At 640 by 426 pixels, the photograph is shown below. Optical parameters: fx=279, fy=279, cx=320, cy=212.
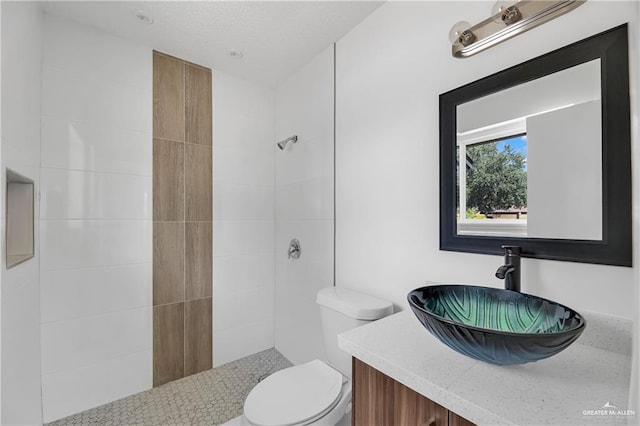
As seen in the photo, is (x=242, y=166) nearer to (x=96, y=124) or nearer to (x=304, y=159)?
(x=304, y=159)

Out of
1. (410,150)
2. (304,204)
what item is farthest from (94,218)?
(410,150)

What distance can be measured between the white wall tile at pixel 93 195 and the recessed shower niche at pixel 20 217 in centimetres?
29

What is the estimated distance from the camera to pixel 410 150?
1326mm

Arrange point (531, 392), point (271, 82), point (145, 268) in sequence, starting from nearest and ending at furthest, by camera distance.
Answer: point (531, 392)
point (145, 268)
point (271, 82)

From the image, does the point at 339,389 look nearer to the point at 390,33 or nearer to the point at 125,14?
the point at 390,33

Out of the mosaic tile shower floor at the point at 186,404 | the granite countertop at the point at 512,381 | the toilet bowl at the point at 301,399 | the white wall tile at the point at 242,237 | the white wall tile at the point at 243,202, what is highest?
the white wall tile at the point at 243,202

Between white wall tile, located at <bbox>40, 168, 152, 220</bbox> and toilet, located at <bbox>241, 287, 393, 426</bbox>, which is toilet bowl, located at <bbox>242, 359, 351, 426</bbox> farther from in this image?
white wall tile, located at <bbox>40, 168, 152, 220</bbox>

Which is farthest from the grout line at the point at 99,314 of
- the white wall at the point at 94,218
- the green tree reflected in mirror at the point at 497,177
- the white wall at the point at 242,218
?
the green tree reflected in mirror at the point at 497,177

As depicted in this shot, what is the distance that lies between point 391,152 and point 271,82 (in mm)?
1441

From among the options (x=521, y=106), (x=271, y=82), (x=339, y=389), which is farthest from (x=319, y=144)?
(x=339, y=389)

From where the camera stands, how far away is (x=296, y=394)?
3.92 ft

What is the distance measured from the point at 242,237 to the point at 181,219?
0.48m

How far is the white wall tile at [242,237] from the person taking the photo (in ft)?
7.04

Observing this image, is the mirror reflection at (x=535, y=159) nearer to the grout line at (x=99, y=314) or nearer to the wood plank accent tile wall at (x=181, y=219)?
Result: the wood plank accent tile wall at (x=181, y=219)
